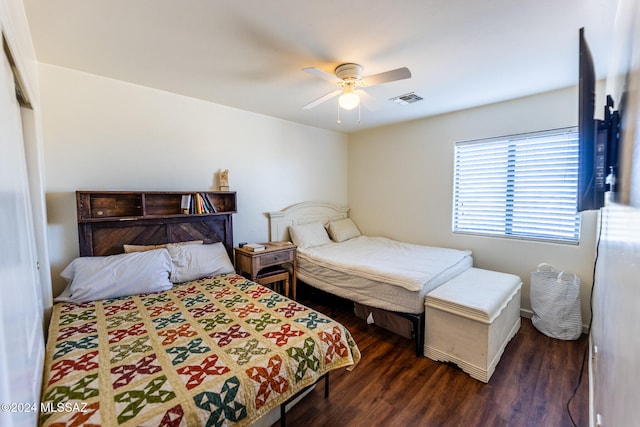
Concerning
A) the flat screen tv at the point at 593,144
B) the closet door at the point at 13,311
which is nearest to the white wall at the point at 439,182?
the flat screen tv at the point at 593,144

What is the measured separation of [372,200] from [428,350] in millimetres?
2458

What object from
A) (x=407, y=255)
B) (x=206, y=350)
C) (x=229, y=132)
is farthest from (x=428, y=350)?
(x=229, y=132)

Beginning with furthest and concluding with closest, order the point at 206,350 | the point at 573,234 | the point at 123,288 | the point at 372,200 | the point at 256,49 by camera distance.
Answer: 1. the point at 372,200
2. the point at 573,234
3. the point at 123,288
4. the point at 256,49
5. the point at 206,350

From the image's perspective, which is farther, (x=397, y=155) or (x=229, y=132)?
(x=397, y=155)

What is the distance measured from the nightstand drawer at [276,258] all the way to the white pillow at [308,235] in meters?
0.32

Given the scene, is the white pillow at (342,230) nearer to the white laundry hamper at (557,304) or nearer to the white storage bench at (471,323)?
the white storage bench at (471,323)

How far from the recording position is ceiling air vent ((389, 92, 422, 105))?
2.69 m

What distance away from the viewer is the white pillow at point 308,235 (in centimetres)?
350

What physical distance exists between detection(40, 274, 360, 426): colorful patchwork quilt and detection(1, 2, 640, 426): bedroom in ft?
3.64

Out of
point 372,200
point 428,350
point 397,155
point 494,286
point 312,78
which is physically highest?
point 312,78

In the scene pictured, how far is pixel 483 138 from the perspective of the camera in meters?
3.11

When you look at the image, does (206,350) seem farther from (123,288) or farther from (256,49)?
(256,49)

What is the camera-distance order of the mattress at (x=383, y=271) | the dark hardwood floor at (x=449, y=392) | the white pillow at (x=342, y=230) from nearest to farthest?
the dark hardwood floor at (x=449, y=392) → the mattress at (x=383, y=271) → the white pillow at (x=342, y=230)

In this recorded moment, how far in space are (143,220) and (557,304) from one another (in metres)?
4.00
